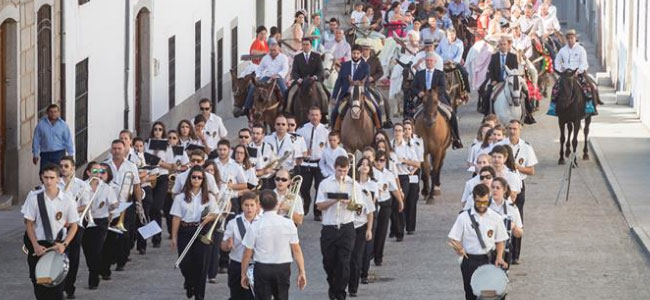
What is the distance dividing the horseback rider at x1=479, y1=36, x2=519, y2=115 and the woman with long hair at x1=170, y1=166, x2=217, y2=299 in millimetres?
16115

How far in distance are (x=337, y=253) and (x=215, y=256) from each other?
1753 millimetres

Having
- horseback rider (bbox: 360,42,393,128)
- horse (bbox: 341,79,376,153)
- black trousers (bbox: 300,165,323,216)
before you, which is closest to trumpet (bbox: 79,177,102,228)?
black trousers (bbox: 300,165,323,216)

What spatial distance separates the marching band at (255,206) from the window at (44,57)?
3.08 metres

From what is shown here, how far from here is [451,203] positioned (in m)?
33.5

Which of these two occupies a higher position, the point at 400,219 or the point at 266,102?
the point at 266,102

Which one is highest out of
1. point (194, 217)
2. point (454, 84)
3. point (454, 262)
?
point (454, 84)

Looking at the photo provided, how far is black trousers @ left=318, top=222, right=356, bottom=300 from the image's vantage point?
959 inches

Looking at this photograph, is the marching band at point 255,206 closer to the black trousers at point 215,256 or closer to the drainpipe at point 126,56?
the black trousers at point 215,256

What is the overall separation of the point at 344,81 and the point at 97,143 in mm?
4223

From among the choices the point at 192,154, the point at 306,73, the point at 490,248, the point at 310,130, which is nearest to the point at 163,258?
the point at 192,154

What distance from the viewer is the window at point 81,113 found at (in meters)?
34.9

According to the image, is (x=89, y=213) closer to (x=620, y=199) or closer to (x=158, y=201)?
(x=158, y=201)

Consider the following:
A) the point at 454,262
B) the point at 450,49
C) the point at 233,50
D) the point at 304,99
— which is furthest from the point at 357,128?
the point at 233,50

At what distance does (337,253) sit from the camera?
80.3ft
